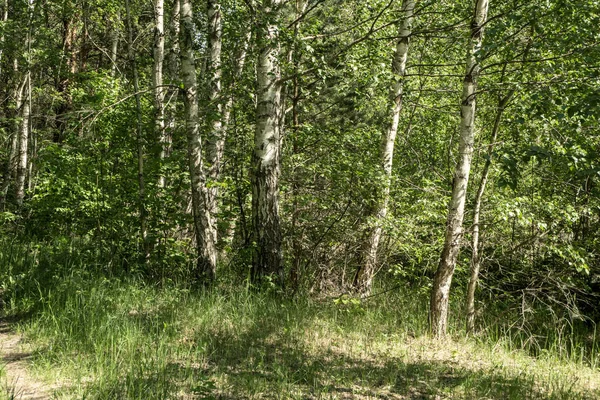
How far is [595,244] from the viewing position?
29.6 feet

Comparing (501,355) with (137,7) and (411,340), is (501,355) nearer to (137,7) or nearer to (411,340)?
(411,340)

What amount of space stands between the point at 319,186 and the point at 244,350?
3792 mm

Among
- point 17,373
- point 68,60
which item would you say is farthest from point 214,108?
point 68,60

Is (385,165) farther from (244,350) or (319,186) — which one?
(244,350)

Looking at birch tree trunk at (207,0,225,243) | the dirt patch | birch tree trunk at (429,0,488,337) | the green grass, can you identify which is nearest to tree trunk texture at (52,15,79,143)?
birch tree trunk at (207,0,225,243)

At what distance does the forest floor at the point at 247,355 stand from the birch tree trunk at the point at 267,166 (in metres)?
0.61

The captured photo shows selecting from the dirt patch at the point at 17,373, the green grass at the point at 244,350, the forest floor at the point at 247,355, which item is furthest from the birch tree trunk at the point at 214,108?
the dirt patch at the point at 17,373

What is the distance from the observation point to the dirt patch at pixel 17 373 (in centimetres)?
434

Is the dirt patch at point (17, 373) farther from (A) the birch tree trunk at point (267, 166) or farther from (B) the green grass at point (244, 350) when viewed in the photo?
(A) the birch tree trunk at point (267, 166)

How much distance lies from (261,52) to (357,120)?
12.9ft

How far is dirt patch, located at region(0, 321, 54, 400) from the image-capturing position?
434 cm

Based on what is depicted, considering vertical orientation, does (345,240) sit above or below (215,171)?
below

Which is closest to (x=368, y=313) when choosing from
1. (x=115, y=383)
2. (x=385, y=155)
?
(x=385, y=155)

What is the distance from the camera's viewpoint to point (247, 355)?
545 centimetres
